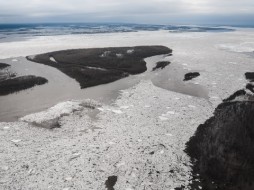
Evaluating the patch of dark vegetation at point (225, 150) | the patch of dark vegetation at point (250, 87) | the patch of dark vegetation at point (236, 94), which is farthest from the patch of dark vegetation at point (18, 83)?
the patch of dark vegetation at point (250, 87)

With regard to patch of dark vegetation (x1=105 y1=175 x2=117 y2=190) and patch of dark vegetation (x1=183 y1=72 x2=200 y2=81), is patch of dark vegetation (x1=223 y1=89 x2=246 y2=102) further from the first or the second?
patch of dark vegetation (x1=105 y1=175 x2=117 y2=190)

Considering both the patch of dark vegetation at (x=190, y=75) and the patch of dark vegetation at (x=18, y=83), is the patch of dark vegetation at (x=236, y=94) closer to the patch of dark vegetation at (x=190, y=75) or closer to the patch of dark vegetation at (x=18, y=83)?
the patch of dark vegetation at (x=190, y=75)

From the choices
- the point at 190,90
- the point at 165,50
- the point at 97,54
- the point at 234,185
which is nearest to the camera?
the point at 234,185

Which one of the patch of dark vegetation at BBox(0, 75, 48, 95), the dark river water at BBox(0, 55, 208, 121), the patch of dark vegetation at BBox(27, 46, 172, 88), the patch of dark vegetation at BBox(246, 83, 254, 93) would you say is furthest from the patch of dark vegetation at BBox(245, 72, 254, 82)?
the patch of dark vegetation at BBox(0, 75, 48, 95)

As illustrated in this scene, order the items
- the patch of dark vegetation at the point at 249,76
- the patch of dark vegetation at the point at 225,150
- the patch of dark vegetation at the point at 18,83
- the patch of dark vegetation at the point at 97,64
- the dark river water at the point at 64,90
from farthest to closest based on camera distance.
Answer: the patch of dark vegetation at the point at 97,64, the patch of dark vegetation at the point at 249,76, the patch of dark vegetation at the point at 18,83, the dark river water at the point at 64,90, the patch of dark vegetation at the point at 225,150

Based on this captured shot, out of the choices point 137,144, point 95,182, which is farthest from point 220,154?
point 95,182

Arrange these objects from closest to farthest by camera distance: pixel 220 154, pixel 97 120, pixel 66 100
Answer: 1. pixel 220 154
2. pixel 97 120
3. pixel 66 100

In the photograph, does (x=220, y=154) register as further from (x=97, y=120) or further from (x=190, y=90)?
(x=190, y=90)

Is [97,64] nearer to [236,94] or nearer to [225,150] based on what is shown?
[236,94]
